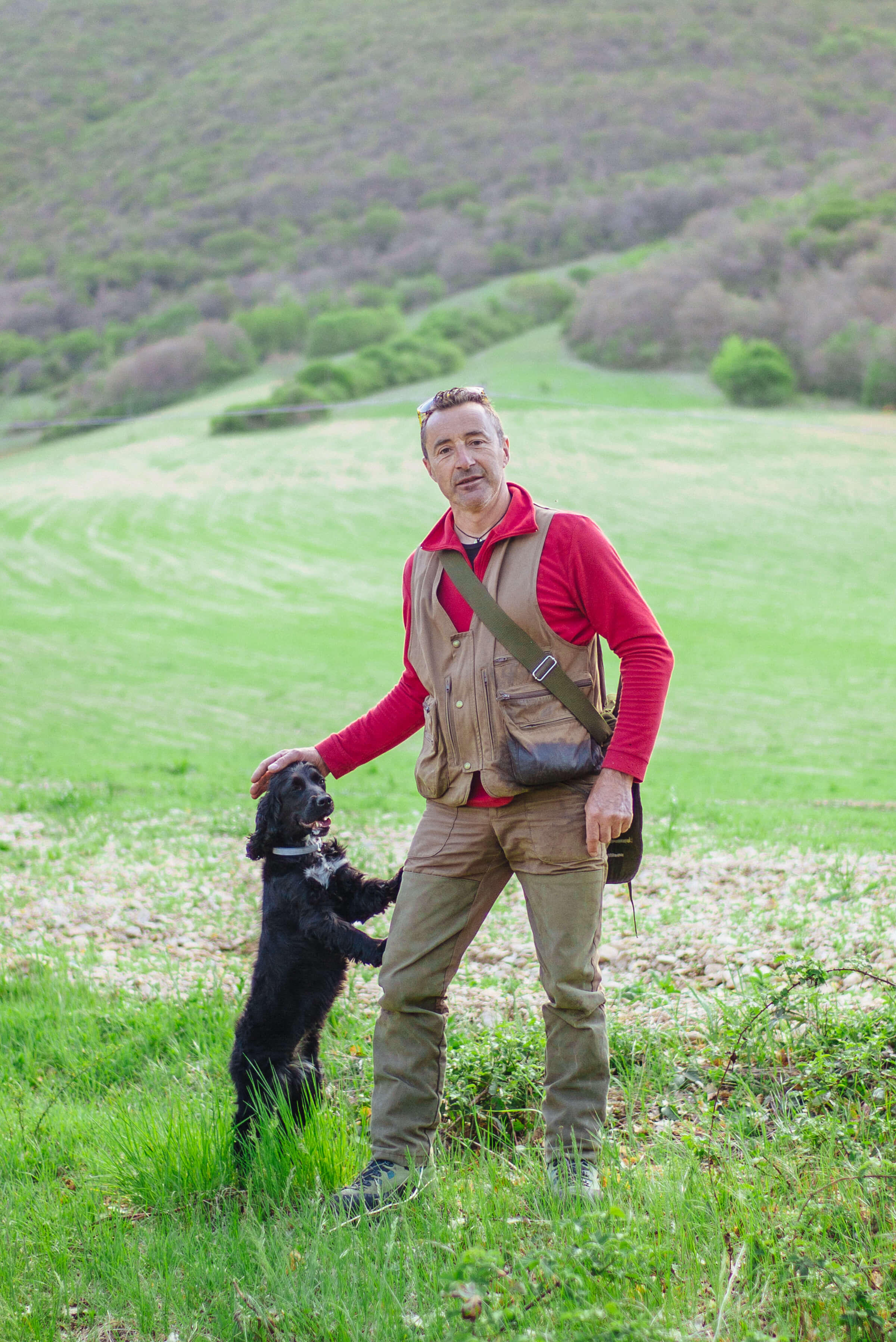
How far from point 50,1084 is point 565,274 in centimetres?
9645

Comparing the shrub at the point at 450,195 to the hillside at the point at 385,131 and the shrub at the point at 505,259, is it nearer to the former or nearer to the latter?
the hillside at the point at 385,131

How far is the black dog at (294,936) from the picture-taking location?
12.0 feet

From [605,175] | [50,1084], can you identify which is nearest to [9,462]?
[50,1084]

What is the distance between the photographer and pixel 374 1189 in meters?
3.20

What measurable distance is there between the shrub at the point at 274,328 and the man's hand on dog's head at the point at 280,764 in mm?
81218

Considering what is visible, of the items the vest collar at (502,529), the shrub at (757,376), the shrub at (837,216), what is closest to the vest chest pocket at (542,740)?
the vest collar at (502,529)

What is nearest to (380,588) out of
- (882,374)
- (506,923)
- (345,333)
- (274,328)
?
(506,923)

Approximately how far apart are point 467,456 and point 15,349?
83729 mm

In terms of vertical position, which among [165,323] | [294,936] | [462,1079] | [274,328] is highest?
[165,323]

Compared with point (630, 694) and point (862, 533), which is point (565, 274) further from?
point (630, 694)

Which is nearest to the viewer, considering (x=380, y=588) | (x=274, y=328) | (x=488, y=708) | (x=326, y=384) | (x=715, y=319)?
(x=488, y=708)

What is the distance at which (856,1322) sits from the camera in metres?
2.41

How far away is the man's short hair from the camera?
11.3 feet

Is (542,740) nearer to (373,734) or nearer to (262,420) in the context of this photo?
(373,734)
